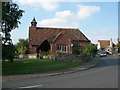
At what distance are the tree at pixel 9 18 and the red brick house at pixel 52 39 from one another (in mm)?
36178

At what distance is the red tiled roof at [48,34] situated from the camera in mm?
63912

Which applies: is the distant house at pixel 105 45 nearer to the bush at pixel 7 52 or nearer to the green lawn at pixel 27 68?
the green lawn at pixel 27 68

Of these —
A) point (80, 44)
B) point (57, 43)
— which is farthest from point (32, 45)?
point (80, 44)

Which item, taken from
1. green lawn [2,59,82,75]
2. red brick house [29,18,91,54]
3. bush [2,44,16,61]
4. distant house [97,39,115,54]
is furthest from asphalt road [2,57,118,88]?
distant house [97,39,115,54]

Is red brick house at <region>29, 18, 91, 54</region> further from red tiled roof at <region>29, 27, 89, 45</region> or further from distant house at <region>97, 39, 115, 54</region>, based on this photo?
distant house at <region>97, 39, 115, 54</region>

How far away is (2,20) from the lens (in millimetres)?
19703

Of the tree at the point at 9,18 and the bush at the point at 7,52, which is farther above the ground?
the tree at the point at 9,18

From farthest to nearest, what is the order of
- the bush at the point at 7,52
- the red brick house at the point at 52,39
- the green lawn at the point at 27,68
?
the red brick house at the point at 52,39 → the bush at the point at 7,52 → the green lawn at the point at 27,68

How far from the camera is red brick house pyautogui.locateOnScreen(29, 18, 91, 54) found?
197ft

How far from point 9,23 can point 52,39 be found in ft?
137

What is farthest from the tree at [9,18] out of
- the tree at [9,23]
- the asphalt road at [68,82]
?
the asphalt road at [68,82]

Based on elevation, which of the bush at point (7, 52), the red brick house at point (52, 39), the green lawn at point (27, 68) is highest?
the red brick house at point (52, 39)

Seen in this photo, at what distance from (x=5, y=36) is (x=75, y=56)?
1362 cm

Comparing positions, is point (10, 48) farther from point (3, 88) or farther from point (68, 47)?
point (68, 47)
